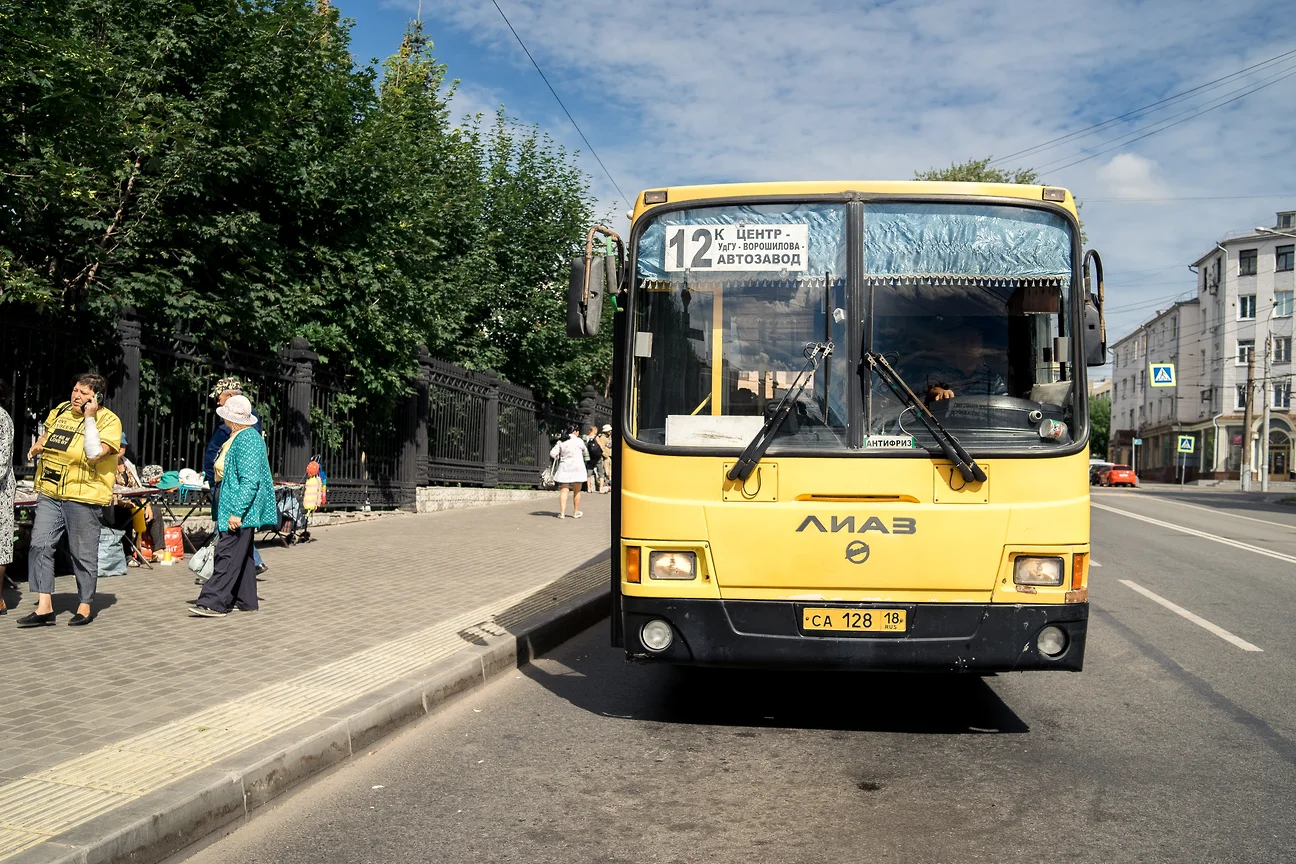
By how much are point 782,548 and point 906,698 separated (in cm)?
190

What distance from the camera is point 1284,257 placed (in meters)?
74.1

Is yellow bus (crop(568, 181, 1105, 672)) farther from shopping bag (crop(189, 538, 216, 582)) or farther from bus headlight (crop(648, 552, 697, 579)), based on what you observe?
shopping bag (crop(189, 538, 216, 582))

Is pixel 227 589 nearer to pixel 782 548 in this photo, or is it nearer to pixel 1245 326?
pixel 782 548

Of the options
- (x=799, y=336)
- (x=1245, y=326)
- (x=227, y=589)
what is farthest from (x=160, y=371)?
(x=1245, y=326)

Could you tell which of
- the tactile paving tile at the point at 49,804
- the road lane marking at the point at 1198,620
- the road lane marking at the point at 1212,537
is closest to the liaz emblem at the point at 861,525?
the tactile paving tile at the point at 49,804

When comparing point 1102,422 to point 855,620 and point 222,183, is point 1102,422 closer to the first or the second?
point 222,183

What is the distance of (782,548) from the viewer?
546cm

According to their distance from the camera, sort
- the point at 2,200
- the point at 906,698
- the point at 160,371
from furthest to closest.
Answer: the point at 160,371 < the point at 2,200 < the point at 906,698

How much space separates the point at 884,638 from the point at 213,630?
4.59 metres

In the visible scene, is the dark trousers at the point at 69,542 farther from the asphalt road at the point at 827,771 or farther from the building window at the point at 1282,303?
the building window at the point at 1282,303

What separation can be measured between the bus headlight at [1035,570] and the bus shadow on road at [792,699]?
1024mm

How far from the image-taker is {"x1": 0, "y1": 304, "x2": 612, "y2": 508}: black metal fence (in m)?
9.91

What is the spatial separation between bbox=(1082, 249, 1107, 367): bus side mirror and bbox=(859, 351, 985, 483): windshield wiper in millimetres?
882

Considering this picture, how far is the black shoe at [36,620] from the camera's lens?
7.40m
